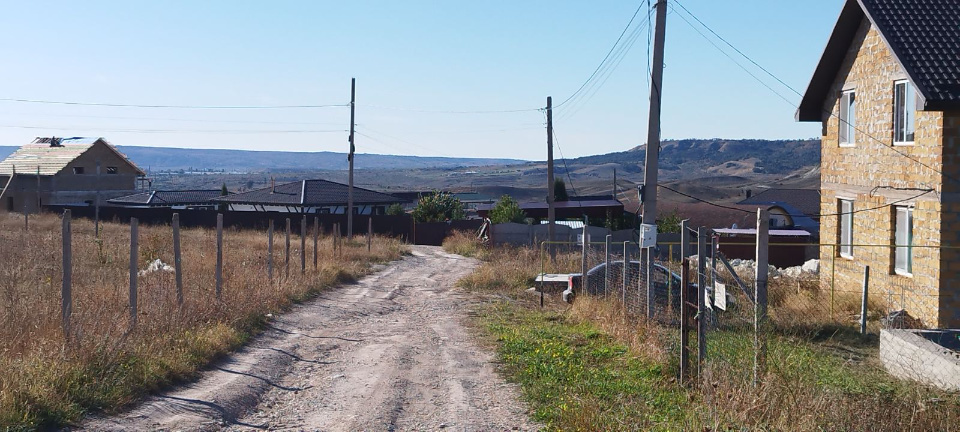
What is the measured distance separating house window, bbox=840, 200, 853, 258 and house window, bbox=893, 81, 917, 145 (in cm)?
300

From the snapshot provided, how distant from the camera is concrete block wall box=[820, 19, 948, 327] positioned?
16406 mm

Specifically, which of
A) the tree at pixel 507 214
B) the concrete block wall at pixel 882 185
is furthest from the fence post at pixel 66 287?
the tree at pixel 507 214

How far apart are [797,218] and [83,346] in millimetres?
40658

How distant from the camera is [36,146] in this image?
234ft

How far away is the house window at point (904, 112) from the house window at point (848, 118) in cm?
206

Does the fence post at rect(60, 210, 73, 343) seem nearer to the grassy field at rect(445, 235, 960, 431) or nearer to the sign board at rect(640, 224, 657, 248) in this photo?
the grassy field at rect(445, 235, 960, 431)

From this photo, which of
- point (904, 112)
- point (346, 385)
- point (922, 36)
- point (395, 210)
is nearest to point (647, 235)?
point (346, 385)

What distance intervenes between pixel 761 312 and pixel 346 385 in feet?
15.8

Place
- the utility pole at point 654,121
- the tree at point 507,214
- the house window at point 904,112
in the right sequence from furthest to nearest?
1. the tree at point 507,214
2. the house window at point 904,112
3. the utility pole at point 654,121

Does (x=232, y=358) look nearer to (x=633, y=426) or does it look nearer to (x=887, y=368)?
(x=633, y=426)

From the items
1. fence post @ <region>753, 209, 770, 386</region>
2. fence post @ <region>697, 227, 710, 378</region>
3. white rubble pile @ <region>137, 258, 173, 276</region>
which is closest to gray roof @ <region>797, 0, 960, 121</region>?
fence post @ <region>753, 209, 770, 386</region>

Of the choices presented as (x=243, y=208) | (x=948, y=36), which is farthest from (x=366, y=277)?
(x=243, y=208)

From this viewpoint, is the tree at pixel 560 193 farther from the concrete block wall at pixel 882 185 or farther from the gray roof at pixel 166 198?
the concrete block wall at pixel 882 185

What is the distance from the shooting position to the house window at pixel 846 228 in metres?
21.0
